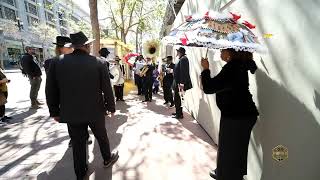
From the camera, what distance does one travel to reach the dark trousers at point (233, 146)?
3.18 m

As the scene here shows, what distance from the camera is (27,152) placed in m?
5.51

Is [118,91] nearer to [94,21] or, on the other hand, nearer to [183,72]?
[94,21]

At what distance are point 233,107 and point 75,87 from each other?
206 cm

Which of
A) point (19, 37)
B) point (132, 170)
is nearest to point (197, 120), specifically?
point (132, 170)

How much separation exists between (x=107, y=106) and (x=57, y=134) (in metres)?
2.84

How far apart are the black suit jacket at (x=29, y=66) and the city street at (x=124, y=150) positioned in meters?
1.62

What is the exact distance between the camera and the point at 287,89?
9.23 feet

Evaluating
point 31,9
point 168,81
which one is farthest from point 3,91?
point 31,9

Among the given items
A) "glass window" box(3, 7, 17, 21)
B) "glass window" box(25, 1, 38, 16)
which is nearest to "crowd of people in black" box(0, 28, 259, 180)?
"glass window" box(3, 7, 17, 21)

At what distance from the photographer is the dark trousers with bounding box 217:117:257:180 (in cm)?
318

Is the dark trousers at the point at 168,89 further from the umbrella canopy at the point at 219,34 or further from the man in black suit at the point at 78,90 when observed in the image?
the umbrella canopy at the point at 219,34

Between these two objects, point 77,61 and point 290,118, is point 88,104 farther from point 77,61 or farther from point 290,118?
point 290,118

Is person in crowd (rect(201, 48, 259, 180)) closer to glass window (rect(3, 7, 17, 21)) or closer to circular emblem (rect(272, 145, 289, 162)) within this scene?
circular emblem (rect(272, 145, 289, 162))

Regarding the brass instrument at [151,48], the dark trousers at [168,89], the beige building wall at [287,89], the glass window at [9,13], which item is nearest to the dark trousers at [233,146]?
the beige building wall at [287,89]
